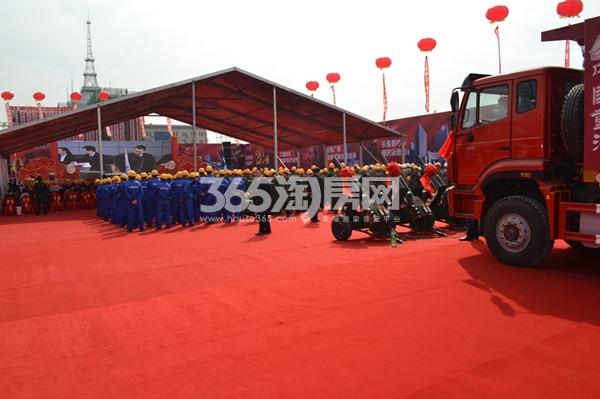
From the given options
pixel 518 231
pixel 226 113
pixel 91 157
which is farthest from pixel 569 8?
pixel 91 157

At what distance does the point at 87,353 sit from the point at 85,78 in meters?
77.3

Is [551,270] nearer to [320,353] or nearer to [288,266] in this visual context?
[288,266]

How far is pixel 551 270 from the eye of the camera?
6.61m

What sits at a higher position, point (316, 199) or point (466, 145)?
point (466, 145)

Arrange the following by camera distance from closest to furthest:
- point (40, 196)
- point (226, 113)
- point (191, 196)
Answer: point (191, 196)
point (40, 196)
point (226, 113)

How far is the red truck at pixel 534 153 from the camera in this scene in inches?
227

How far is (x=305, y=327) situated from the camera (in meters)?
4.49

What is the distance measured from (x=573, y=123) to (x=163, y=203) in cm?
1114

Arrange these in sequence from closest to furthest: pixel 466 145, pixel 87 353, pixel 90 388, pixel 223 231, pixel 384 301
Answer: pixel 90 388 < pixel 87 353 < pixel 384 301 < pixel 466 145 < pixel 223 231

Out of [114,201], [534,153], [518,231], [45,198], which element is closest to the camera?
[534,153]

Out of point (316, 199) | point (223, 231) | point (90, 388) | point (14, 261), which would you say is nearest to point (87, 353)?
point (90, 388)

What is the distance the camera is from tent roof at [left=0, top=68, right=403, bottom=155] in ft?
61.8

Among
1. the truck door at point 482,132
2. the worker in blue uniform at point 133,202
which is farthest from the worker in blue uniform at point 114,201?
the truck door at point 482,132

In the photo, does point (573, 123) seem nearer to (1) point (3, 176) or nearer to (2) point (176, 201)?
(2) point (176, 201)
